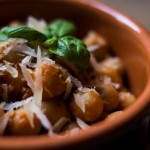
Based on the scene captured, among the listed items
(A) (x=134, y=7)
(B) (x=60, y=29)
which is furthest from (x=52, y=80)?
(A) (x=134, y=7)

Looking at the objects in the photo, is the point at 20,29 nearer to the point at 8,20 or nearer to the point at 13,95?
the point at 13,95

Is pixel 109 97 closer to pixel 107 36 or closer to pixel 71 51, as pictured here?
pixel 71 51

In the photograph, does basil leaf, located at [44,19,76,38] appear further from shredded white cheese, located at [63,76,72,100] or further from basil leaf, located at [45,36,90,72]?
shredded white cheese, located at [63,76,72,100]

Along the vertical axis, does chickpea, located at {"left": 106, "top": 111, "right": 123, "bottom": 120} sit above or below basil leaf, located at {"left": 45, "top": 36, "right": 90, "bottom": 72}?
below

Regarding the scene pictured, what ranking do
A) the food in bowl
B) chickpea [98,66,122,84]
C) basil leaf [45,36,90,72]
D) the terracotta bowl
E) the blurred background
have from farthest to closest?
1. the blurred background
2. chickpea [98,66,122,84]
3. basil leaf [45,36,90,72]
4. the food in bowl
5. the terracotta bowl

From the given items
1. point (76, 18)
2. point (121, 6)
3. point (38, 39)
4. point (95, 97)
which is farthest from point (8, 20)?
point (121, 6)

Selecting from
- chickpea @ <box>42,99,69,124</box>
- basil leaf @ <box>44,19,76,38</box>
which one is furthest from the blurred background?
chickpea @ <box>42,99,69,124</box>

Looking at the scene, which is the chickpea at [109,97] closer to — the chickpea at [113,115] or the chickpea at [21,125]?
the chickpea at [113,115]
